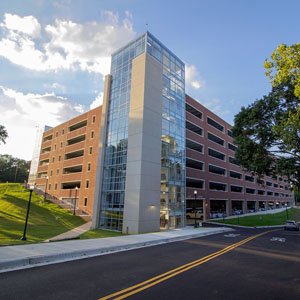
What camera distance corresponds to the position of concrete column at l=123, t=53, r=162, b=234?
2322 cm

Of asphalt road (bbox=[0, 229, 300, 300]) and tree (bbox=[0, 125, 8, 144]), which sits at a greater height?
tree (bbox=[0, 125, 8, 144])

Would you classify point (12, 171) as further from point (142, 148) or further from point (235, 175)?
point (235, 175)

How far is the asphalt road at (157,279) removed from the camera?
593cm

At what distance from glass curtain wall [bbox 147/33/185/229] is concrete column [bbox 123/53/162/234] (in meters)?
1.63

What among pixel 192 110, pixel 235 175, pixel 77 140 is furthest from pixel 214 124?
pixel 77 140

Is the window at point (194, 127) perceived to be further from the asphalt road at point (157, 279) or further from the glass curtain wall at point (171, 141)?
the asphalt road at point (157, 279)

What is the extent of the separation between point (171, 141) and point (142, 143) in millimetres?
5866

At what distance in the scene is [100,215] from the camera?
27.6 metres

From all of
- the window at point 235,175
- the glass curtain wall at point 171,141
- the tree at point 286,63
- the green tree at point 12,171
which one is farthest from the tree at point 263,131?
the green tree at point 12,171

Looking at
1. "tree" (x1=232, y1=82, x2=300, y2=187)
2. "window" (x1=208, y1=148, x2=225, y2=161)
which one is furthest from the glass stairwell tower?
"window" (x1=208, y1=148, x2=225, y2=161)

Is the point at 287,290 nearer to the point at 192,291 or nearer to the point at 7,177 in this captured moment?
the point at 192,291

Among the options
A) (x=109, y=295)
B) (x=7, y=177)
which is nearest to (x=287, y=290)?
(x=109, y=295)

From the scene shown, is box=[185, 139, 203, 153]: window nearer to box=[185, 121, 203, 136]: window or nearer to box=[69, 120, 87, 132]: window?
box=[185, 121, 203, 136]: window

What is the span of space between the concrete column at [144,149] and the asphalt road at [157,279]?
12.9 meters
